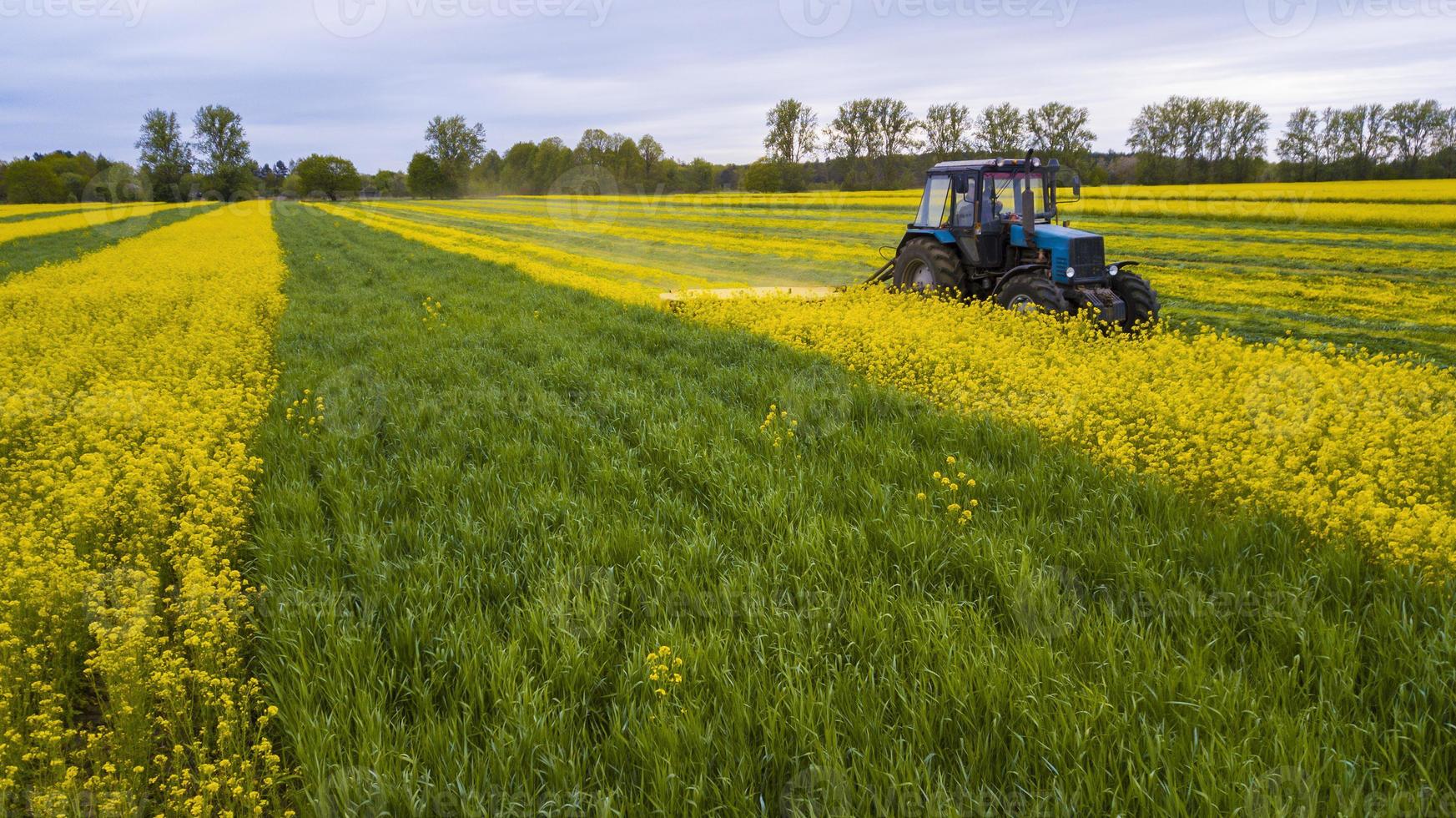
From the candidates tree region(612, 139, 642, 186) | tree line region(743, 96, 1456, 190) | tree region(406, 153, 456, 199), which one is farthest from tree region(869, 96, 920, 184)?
tree region(406, 153, 456, 199)

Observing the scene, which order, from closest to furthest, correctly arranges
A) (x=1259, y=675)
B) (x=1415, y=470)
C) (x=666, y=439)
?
(x=1259, y=675), (x=1415, y=470), (x=666, y=439)

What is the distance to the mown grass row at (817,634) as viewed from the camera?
221 centimetres

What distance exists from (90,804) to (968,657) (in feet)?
10.0

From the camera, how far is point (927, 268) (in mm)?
10680

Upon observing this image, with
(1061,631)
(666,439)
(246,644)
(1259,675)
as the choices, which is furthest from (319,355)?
(1259,675)

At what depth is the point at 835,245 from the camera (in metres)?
22.8

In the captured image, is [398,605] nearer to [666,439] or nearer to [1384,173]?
[666,439]

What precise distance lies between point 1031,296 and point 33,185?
278 feet

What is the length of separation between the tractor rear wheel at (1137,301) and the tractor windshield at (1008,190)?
1614mm

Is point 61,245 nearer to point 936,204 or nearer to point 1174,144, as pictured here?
point 936,204

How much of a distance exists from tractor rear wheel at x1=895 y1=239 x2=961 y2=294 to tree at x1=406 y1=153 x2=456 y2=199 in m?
91.8

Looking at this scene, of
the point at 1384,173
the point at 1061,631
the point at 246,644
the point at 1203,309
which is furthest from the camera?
the point at 1384,173

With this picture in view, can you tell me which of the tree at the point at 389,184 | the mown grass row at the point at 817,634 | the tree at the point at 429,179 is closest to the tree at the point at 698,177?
the tree at the point at 429,179

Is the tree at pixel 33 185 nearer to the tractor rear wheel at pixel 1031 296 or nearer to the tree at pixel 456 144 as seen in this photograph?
the tree at pixel 456 144
